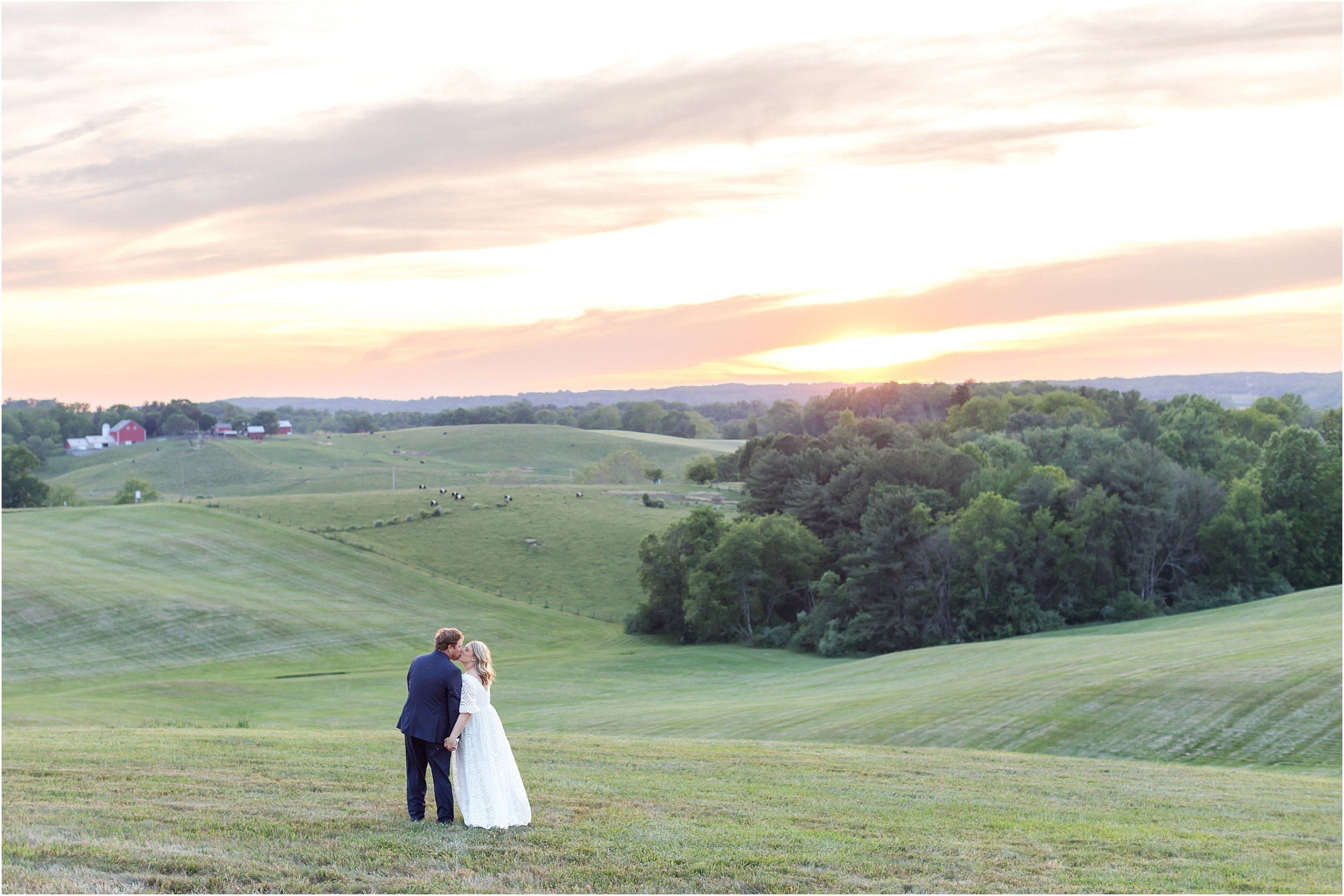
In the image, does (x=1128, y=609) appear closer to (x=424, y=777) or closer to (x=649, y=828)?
(x=649, y=828)

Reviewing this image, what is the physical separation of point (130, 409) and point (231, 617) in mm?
156265

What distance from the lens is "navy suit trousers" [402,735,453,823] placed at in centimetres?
1058

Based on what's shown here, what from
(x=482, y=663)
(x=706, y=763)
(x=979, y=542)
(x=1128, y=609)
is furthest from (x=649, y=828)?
(x=1128, y=609)

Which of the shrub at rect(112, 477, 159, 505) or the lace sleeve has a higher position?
the lace sleeve

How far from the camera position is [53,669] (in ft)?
155

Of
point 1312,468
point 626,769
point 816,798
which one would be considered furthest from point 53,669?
point 1312,468

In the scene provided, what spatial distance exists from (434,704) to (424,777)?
940mm

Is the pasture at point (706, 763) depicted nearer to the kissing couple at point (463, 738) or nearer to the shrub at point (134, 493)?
the kissing couple at point (463, 738)

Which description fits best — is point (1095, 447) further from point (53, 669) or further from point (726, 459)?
point (53, 669)

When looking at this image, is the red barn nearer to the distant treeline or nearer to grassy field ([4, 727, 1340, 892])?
the distant treeline

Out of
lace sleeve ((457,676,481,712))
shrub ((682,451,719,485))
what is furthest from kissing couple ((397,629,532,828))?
shrub ((682,451,719,485))

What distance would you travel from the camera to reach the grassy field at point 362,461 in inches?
5344

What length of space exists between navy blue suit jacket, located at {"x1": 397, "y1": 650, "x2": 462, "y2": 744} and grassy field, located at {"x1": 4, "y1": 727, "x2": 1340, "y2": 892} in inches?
40.1

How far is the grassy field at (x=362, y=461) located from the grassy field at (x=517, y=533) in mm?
18914
